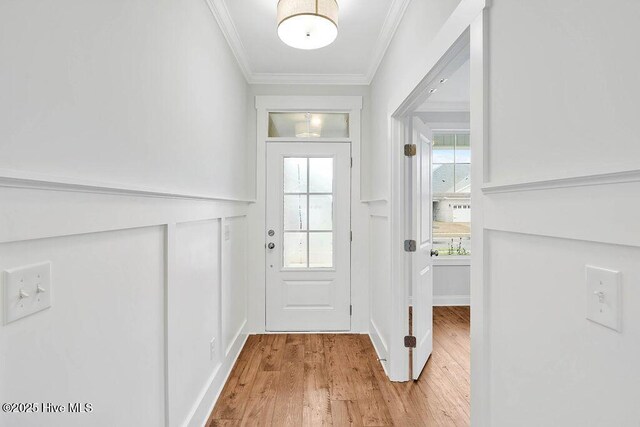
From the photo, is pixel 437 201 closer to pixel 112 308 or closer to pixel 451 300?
pixel 451 300

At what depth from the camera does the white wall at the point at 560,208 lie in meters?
0.66

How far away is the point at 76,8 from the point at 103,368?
1015 mm

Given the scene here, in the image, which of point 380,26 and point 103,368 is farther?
point 380,26

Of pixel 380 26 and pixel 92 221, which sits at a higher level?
pixel 380 26

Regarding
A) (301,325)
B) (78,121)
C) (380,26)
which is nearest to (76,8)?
(78,121)

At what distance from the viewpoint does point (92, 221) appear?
0.93 metres

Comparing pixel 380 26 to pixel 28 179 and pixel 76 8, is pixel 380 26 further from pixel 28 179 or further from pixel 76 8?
pixel 28 179

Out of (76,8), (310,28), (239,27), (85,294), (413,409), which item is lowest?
(413,409)

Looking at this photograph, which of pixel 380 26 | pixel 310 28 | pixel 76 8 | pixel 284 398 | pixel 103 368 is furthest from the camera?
pixel 380 26

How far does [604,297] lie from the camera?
70 centimetres

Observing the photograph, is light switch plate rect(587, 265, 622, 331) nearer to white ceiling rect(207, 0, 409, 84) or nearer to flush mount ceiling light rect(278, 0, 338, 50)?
flush mount ceiling light rect(278, 0, 338, 50)

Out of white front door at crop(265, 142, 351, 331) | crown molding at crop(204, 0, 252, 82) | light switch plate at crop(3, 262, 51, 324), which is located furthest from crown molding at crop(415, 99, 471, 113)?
light switch plate at crop(3, 262, 51, 324)

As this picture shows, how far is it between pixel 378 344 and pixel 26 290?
2.61m

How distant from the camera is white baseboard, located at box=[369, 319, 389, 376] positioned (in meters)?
2.63
